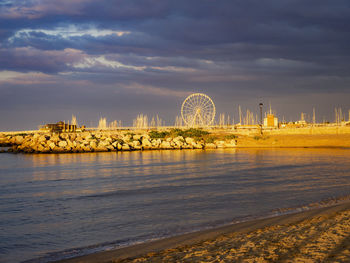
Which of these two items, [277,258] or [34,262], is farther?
[34,262]

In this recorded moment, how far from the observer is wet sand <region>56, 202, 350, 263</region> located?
7.45 meters

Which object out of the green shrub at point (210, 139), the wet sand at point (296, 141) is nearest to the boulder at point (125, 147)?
the green shrub at point (210, 139)

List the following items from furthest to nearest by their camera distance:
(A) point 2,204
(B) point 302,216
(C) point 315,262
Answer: (A) point 2,204 < (B) point 302,216 < (C) point 315,262

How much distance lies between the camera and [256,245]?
834 centimetres

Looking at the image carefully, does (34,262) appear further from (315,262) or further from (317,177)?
(317,177)

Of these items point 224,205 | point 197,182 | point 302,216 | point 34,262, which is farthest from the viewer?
point 197,182

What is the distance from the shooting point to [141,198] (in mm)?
15758

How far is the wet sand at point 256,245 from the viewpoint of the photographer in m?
7.45

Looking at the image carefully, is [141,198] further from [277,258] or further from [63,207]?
[277,258]

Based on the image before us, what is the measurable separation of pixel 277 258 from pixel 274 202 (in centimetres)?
720

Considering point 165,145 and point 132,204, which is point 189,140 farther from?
point 132,204

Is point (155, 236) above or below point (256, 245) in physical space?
below

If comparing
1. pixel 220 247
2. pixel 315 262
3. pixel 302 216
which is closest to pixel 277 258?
pixel 315 262

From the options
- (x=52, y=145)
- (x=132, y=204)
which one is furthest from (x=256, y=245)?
(x=52, y=145)
